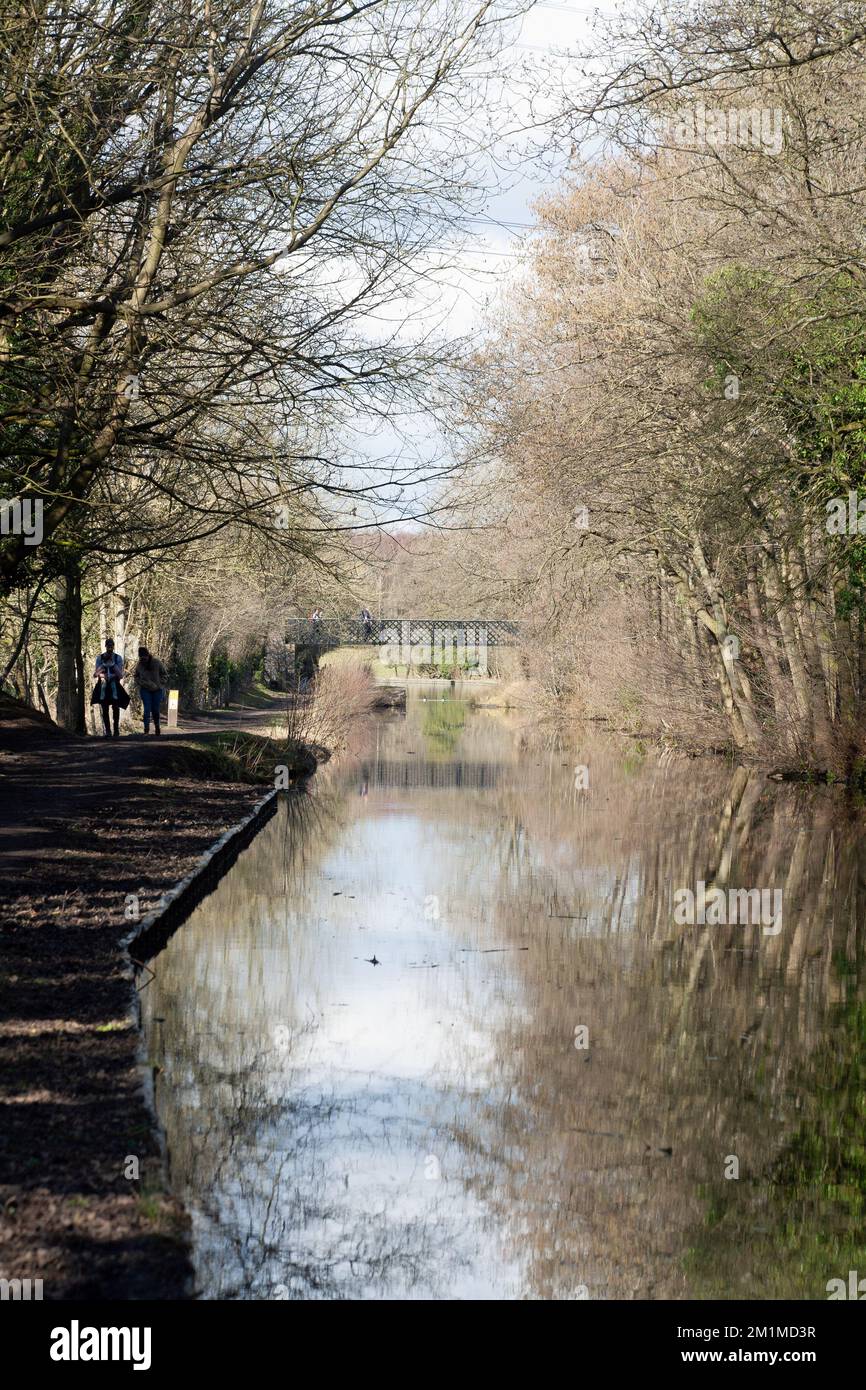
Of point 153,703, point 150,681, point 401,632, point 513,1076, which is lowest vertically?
point 513,1076

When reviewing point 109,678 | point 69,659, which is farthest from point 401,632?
point 109,678

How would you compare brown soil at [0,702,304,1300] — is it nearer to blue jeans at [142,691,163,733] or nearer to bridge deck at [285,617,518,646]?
blue jeans at [142,691,163,733]

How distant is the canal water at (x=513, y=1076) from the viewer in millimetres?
6250

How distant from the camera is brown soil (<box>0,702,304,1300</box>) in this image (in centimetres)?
529

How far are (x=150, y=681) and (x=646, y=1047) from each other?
21259 millimetres

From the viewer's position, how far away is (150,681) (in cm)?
2923

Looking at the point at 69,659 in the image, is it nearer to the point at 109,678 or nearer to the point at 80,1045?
the point at 109,678

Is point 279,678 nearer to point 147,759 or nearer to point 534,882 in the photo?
point 147,759

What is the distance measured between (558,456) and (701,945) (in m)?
15.9

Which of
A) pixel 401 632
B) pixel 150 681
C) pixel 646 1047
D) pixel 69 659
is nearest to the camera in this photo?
pixel 646 1047

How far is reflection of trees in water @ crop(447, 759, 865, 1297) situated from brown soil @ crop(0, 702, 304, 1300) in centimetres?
166

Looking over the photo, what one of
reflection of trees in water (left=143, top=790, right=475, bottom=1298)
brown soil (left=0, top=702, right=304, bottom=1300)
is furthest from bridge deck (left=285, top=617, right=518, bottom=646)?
reflection of trees in water (left=143, top=790, right=475, bottom=1298)

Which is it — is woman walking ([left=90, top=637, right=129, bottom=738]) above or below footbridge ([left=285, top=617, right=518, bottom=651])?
below

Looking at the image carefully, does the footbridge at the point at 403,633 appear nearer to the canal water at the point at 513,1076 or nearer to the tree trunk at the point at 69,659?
the tree trunk at the point at 69,659
